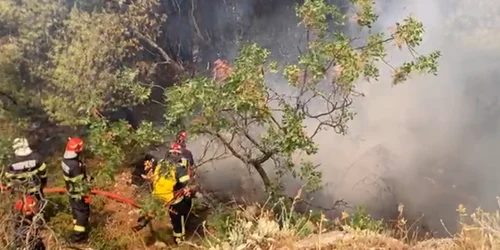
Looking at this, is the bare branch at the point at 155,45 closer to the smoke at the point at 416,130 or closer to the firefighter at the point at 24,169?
the smoke at the point at 416,130

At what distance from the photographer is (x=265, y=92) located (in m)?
7.16

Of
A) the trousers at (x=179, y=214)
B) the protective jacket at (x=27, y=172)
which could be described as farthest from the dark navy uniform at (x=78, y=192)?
the trousers at (x=179, y=214)

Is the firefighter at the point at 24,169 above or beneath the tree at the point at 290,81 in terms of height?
beneath

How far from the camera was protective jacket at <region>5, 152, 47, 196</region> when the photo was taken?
777 centimetres

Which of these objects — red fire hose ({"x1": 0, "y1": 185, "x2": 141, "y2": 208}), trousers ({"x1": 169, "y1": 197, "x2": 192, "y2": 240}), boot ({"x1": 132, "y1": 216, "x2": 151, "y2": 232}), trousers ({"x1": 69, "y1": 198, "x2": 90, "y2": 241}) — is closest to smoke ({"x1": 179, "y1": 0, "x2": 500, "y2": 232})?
red fire hose ({"x1": 0, "y1": 185, "x2": 141, "y2": 208})

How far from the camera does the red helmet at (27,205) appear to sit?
6996 mm

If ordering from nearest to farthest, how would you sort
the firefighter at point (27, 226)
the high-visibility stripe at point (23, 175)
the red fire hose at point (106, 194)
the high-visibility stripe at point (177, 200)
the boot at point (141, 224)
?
the firefighter at point (27, 226)
the high-visibility stripe at point (23, 175)
the high-visibility stripe at point (177, 200)
the boot at point (141, 224)
the red fire hose at point (106, 194)

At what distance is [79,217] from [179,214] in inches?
58.2

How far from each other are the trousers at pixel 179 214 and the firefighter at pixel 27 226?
1.81m

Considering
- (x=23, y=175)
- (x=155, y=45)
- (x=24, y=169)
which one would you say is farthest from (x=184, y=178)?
(x=155, y=45)

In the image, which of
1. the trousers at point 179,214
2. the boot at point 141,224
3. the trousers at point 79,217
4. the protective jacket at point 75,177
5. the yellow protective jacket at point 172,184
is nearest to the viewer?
the yellow protective jacket at point 172,184

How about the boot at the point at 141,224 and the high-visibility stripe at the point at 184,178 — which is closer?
the high-visibility stripe at the point at 184,178

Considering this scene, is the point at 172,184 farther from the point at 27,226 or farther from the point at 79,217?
the point at 27,226

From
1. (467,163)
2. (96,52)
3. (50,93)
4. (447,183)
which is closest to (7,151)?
(50,93)
